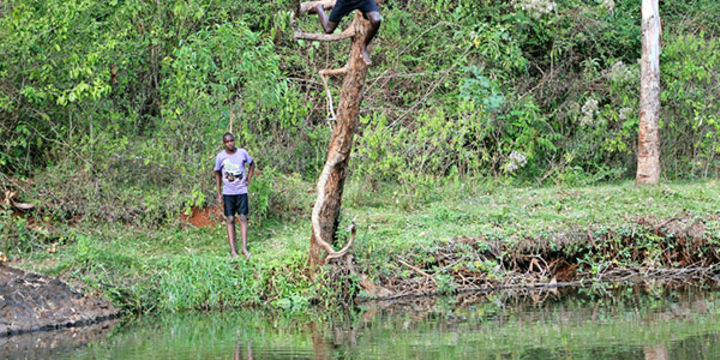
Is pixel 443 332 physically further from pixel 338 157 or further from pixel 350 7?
pixel 350 7

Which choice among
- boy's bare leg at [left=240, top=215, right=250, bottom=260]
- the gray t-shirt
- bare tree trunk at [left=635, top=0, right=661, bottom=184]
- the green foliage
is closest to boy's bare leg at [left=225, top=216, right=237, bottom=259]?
boy's bare leg at [left=240, top=215, right=250, bottom=260]

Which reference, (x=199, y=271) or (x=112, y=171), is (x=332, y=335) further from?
(x=112, y=171)

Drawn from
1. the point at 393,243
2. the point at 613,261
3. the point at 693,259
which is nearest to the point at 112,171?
the point at 393,243

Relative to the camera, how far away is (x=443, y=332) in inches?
354

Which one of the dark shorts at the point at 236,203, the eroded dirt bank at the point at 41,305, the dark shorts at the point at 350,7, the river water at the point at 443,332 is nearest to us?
the river water at the point at 443,332

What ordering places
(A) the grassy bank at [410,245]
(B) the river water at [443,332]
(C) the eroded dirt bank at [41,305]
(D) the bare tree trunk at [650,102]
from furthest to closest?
(D) the bare tree trunk at [650,102] < (A) the grassy bank at [410,245] < (C) the eroded dirt bank at [41,305] < (B) the river water at [443,332]

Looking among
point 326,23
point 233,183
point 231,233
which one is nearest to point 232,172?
point 233,183

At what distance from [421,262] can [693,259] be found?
381 centimetres

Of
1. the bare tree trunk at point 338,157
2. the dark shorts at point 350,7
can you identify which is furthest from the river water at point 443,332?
the dark shorts at point 350,7

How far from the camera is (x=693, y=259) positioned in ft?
40.3

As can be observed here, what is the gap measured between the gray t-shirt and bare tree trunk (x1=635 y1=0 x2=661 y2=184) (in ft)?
23.1

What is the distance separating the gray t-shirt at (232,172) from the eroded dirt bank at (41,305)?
209 centimetres

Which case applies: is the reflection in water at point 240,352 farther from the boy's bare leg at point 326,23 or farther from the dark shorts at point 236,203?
the boy's bare leg at point 326,23

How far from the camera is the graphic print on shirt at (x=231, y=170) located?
11.5 metres
